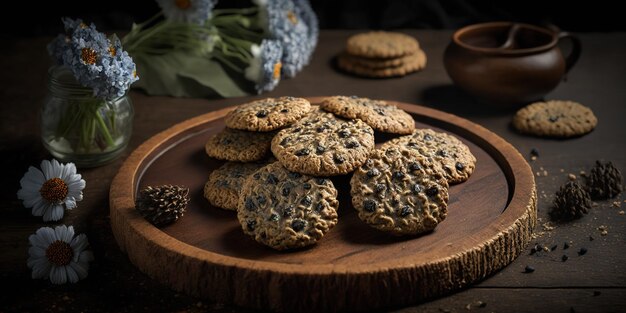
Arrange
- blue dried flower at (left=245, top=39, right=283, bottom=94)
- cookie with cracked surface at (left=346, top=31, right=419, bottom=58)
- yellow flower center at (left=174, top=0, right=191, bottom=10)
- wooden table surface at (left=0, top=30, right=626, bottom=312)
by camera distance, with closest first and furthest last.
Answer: wooden table surface at (left=0, top=30, right=626, bottom=312) → yellow flower center at (left=174, top=0, right=191, bottom=10) → blue dried flower at (left=245, top=39, right=283, bottom=94) → cookie with cracked surface at (left=346, top=31, right=419, bottom=58)

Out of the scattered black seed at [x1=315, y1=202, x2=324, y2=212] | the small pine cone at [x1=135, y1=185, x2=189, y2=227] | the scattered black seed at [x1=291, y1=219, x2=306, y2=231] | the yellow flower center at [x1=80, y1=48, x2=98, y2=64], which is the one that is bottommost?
the small pine cone at [x1=135, y1=185, x2=189, y2=227]

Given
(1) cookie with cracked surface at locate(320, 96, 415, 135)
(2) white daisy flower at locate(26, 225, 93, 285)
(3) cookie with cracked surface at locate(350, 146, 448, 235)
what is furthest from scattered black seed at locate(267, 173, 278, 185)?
(2) white daisy flower at locate(26, 225, 93, 285)

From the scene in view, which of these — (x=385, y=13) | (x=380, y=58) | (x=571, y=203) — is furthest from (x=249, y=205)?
(x=385, y=13)

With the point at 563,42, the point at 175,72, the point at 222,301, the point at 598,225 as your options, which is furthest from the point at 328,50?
the point at 222,301

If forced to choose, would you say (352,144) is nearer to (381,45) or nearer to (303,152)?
(303,152)

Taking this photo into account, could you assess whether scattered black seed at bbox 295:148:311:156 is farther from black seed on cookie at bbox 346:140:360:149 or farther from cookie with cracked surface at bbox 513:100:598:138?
cookie with cracked surface at bbox 513:100:598:138

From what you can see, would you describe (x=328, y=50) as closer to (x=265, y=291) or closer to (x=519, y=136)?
(x=519, y=136)

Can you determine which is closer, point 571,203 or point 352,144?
point 352,144

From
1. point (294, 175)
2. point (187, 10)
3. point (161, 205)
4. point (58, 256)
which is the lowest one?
point (58, 256)
